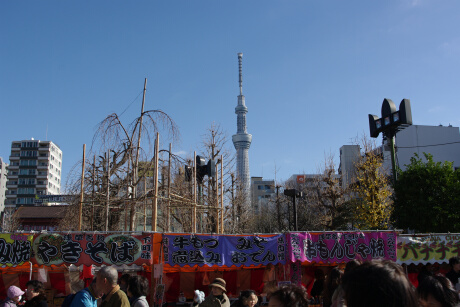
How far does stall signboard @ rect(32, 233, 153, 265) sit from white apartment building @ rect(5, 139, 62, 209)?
87.7 metres

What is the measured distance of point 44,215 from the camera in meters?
53.7

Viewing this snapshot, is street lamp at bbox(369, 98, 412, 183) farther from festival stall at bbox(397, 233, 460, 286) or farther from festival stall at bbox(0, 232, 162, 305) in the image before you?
festival stall at bbox(0, 232, 162, 305)

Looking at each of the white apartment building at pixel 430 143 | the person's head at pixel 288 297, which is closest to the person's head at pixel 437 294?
the person's head at pixel 288 297

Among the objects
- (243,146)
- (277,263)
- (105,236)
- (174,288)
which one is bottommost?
(174,288)

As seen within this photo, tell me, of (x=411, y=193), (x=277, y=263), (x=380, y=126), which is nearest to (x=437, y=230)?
(x=411, y=193)

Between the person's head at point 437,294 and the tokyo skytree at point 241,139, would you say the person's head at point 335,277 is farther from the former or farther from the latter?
the tokyo skytree at point 241,139

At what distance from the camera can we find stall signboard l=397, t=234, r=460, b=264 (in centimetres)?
1226

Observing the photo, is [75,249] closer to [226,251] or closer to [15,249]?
[15,249]

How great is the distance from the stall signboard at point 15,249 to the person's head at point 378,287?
33.2 ft

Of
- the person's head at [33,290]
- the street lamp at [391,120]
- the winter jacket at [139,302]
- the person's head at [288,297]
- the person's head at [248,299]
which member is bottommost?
the person's head at [248,299]

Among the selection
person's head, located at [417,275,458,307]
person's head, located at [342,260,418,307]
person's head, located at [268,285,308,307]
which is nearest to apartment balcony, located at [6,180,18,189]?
person's head, located at [268,285,308,307]

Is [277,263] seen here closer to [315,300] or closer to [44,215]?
[315,300]

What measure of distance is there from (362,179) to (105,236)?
1565 centimetres

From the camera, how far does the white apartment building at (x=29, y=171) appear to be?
89250 millimetres
